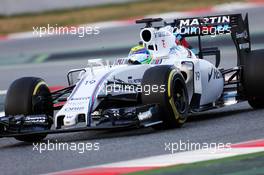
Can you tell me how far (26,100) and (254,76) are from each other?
9.95 ft

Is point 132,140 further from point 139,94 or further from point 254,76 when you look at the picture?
point 254,76

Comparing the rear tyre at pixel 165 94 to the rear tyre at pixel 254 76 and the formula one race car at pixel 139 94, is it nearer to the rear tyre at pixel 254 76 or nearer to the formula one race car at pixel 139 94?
the formula one race car at pixel 139 94

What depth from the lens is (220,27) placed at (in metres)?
11.3

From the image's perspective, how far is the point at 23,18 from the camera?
88.7ft

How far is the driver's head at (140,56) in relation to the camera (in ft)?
33.5

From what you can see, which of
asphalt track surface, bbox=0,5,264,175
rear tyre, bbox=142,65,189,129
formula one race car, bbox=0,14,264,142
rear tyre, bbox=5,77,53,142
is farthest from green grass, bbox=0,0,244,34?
rear tyre, bbox=142,65,189,129

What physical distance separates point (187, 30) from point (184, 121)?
2.18 meters

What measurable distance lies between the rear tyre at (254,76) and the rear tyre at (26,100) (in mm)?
2709

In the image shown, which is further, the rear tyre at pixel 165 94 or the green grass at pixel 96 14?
the green grass at pixel 96 14

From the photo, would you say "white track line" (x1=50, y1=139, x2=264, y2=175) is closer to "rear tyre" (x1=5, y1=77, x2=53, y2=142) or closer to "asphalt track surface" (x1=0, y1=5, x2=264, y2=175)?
"asphalt track surface" (x1=0, y1=5, x2=264, y2=175)

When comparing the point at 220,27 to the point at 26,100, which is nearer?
the point at 26,100

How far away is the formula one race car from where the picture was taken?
912 centimetres

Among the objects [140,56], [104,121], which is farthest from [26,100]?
[140,56]

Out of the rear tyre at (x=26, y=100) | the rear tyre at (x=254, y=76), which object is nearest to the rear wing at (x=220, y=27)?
the rear tyre at (x=254, y=76)
